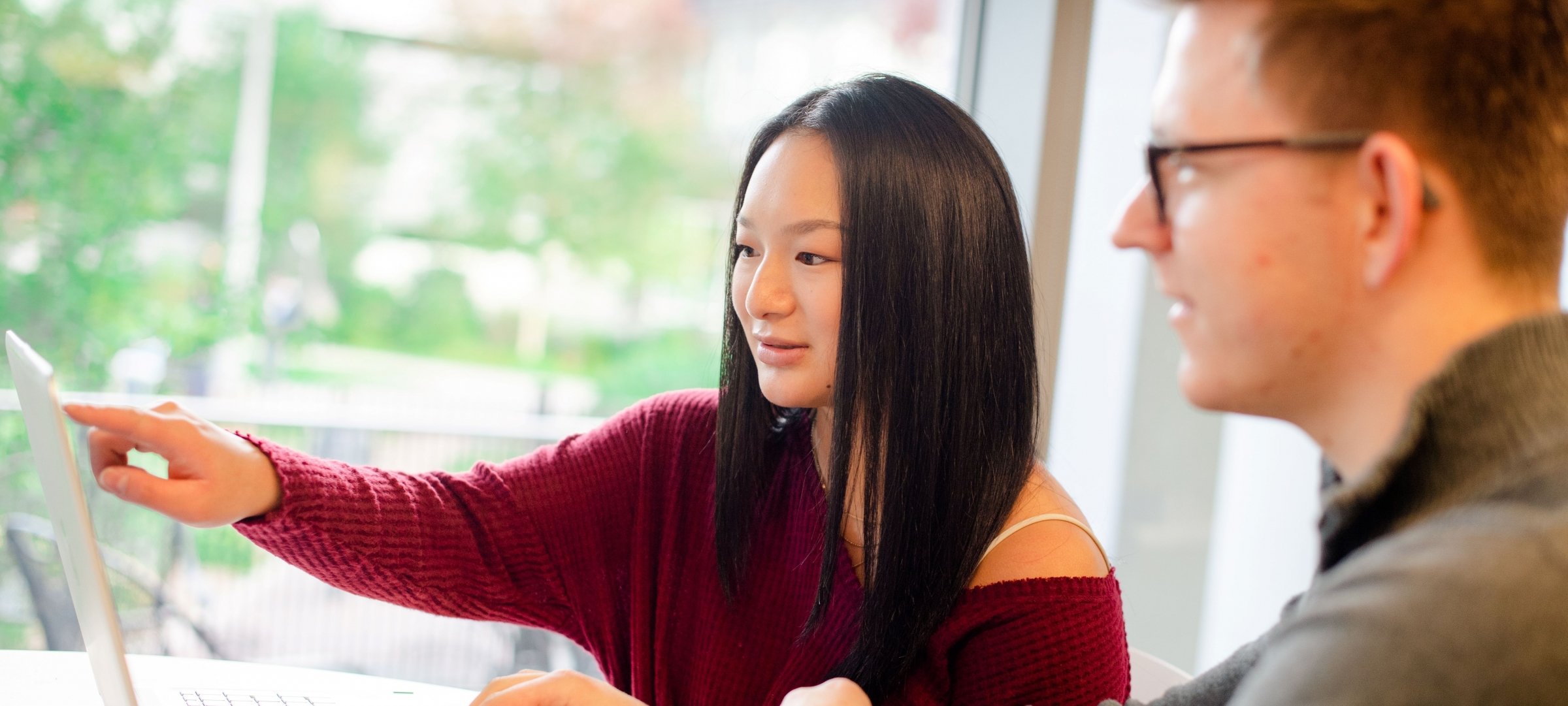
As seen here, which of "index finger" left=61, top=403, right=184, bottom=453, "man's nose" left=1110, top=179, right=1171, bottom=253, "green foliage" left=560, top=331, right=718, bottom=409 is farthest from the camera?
"green foliage" left=560, top=331, right=718, bottom=409

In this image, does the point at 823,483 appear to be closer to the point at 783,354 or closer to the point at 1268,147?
the point at 783,354

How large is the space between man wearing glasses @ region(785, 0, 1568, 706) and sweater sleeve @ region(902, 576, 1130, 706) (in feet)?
1.22

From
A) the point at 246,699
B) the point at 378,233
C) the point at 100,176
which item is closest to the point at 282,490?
the point at 246,699

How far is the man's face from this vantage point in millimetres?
696

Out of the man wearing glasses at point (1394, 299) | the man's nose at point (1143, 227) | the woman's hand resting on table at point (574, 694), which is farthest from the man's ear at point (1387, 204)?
the woman's hand resting on table at point (574, 694)

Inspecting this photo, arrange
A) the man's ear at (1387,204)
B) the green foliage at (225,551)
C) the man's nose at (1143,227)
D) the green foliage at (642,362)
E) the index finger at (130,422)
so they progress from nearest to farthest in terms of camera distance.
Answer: the man's ear at (1387,204), the man's nose at (1143,227), the index finger at (130,422), the green foliage at (225,551), the green foliage at (642,362)

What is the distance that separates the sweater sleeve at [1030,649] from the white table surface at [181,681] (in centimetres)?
57

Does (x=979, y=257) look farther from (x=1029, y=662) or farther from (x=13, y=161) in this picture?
(x=13, y=161)

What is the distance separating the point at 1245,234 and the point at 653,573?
0.94 meters

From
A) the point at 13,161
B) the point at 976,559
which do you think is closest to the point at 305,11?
the point at 13,161

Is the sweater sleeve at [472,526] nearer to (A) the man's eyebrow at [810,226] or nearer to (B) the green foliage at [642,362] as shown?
(A) the man's eyebrow at [810,226]

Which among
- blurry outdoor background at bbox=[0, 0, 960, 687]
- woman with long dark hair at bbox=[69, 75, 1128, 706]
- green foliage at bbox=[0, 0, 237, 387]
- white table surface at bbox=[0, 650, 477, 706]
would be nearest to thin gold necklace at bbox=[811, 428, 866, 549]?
woman with long dark hair at bbox=[69, 75, 1128, 706]

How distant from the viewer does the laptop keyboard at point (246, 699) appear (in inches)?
46.4

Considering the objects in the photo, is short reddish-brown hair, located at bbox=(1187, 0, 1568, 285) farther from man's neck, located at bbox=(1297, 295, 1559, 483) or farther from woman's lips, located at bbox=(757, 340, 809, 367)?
woman's lips, located at bbox=(757, 340, 809, 367)
